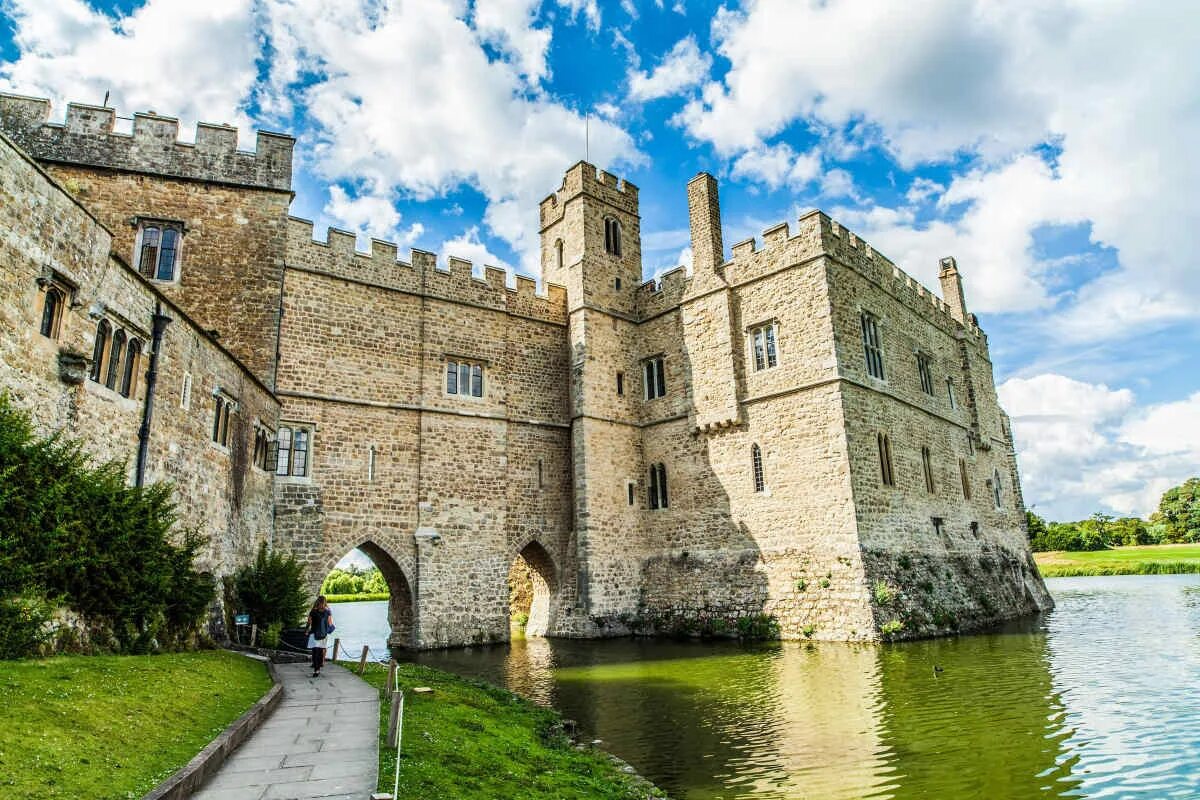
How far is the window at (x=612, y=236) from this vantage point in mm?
27125

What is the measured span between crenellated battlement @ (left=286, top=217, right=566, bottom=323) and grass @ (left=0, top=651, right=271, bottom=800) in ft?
47.0

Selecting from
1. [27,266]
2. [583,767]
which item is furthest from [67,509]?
[583,767]

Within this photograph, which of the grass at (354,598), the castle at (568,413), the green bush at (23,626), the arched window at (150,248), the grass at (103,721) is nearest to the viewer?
the grass at (103,721)

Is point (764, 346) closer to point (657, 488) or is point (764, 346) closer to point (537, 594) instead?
point (657, 488)

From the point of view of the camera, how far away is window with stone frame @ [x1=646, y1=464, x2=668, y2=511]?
25.2 m

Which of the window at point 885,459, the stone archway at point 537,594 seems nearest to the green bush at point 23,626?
the stone archway at point 537,594

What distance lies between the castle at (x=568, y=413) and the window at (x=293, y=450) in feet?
0.25

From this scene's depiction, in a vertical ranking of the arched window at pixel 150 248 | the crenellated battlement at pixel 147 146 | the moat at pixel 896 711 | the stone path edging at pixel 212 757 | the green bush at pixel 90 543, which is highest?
the crenellated battlement at pixel 147 146

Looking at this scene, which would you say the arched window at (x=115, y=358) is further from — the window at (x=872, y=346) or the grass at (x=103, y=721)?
the window at (x=872, y=346)

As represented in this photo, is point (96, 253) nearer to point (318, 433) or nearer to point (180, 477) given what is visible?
point (180, 477)

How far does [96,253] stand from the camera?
1023cm

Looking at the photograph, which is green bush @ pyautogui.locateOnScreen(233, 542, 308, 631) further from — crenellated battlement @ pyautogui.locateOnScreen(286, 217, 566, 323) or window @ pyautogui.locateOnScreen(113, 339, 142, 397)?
crenellated battlement @ pyautogui.locateOnScreen(286, 217, 566, 323)

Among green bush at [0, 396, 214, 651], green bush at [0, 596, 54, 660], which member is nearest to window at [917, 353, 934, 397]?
green bush at [0, 396, 214, 651]

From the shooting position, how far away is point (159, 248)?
62.0ft
